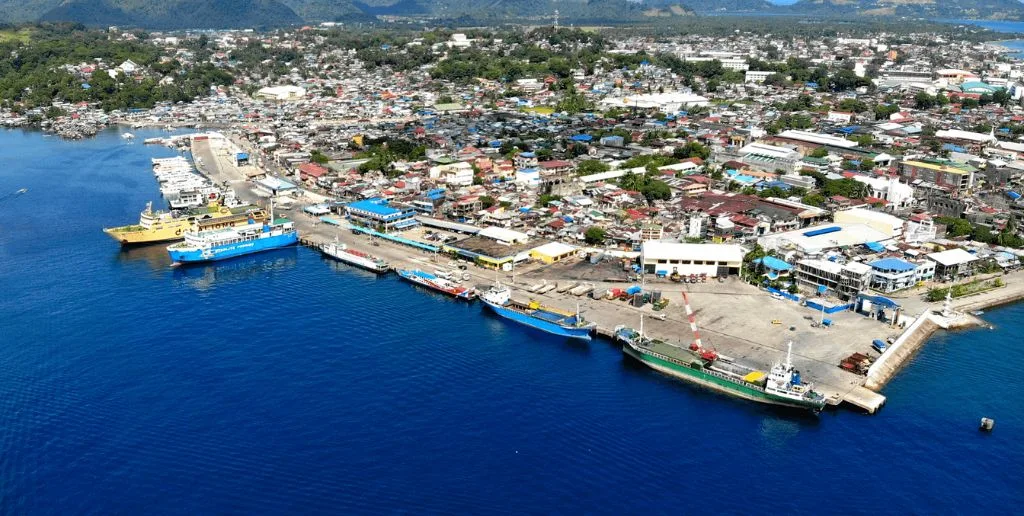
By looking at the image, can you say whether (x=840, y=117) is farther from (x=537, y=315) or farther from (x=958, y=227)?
(x=537, y=315)

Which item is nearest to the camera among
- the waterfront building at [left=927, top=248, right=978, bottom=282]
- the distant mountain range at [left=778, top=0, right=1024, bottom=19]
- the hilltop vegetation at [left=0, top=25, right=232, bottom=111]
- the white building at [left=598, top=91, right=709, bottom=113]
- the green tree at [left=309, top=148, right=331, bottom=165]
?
the waterfront building at [left=927, top=248, right=978, bottom=282]

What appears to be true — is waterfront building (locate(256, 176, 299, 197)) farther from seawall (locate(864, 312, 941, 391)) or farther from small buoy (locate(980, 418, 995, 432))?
small buoy (locate(980, 418, 995, 432))

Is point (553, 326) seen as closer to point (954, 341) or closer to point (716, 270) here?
point (716, 270)

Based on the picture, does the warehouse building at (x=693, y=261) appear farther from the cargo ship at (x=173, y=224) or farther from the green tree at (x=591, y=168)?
the cargo ship at (x=173, y=224)

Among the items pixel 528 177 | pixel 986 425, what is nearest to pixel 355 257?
pixel 528 177

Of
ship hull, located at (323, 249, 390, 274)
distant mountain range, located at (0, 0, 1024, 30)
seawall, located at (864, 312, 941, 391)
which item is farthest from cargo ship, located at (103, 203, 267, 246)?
distant mountain range, located at (0, 0, 1024, 30)

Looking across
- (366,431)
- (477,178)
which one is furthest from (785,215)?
(366,431)

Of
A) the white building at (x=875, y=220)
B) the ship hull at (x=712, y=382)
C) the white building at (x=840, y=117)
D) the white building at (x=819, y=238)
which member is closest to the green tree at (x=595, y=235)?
the white building at (x=819, y=238)
